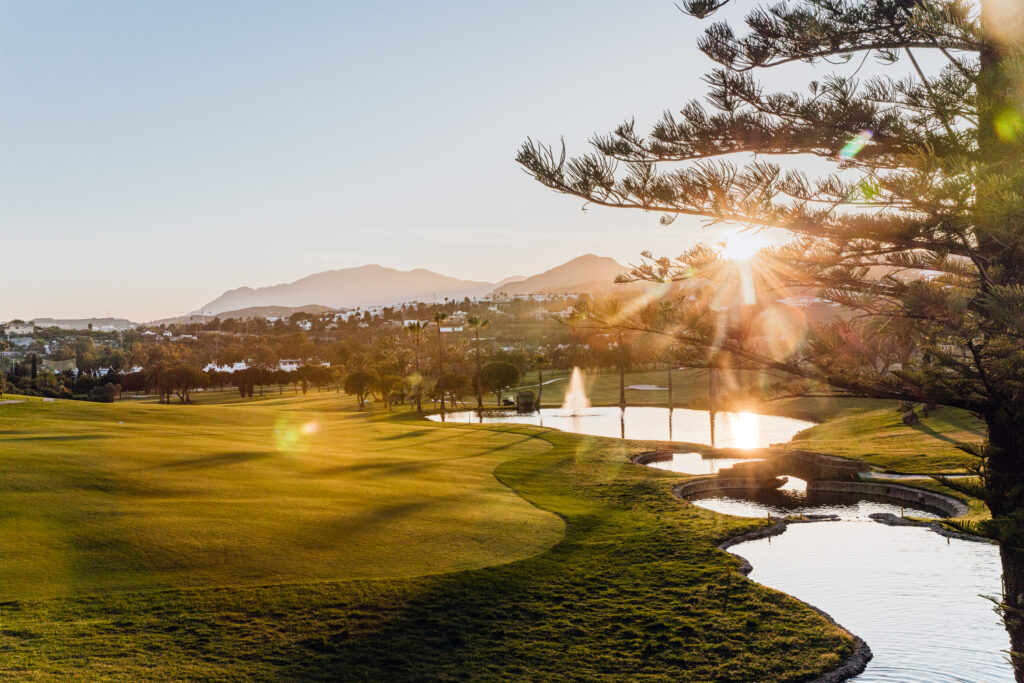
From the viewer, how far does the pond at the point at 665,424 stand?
148 feet

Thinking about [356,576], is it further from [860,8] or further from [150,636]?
[860,8]

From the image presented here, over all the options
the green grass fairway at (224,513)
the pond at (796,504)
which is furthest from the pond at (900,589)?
the green grass fairway at (224,513)

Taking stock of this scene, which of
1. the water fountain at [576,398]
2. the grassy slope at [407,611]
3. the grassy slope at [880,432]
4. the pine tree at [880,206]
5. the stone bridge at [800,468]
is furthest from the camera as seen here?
the water fountain at [576,398]

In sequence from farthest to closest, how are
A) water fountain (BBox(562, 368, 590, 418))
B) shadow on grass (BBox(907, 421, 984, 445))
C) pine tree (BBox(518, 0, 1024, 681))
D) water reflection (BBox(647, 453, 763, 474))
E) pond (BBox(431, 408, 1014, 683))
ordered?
water fountain (BBox(562, 368, 590, 418))
shadow on grass (BBox(907, 421, 984, 445))
water reflection (BBox(647, 453, 763, 474))
pond (BBox(431, 408, 1014, 683))
pine tree (BBox(518, 0, 1024, 681))

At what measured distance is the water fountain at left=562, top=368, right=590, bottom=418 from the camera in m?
65.4

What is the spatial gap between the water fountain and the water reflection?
25222 millimetres

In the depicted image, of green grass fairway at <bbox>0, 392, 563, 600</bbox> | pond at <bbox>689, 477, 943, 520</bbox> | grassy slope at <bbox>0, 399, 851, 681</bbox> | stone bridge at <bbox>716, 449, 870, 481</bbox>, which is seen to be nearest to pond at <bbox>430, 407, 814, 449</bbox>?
stone bridge at <bbox>716, 449, 870, 481</bbox>

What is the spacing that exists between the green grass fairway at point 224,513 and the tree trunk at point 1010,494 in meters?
8.81

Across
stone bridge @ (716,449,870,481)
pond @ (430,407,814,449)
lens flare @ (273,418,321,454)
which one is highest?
lens flare @ (273,418,321,454)

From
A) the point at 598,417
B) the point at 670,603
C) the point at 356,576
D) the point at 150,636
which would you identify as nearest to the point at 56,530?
the point at 150,636

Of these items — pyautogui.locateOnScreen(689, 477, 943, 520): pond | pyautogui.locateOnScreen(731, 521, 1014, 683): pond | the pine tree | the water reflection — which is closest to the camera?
the pine tree

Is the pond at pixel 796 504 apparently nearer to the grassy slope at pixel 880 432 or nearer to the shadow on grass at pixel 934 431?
the grassy slope at pixel 880 432

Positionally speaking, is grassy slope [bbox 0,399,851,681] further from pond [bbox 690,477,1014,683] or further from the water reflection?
the water reflection

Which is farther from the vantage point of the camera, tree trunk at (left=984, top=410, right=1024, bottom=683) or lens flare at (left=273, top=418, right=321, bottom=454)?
lens flare at (left=273, top=418, right=321, bottom=454)
